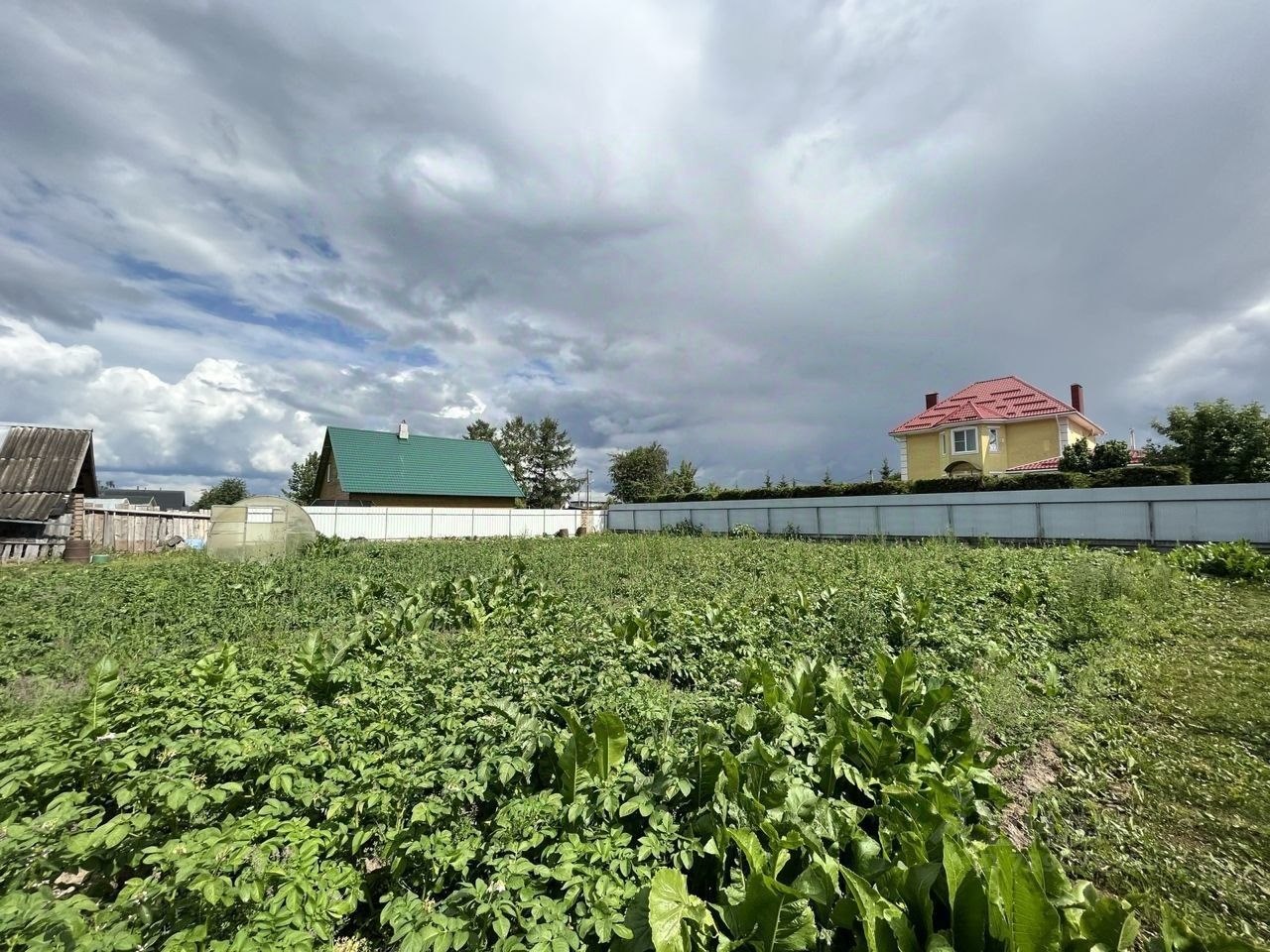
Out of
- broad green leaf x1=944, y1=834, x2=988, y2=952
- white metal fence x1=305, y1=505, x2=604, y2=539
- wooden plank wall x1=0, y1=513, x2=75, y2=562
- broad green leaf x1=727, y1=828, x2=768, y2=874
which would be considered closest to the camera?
broad green leaf x1=944, y1=834, x2=988, y2=952

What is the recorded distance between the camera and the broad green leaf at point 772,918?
1.78m

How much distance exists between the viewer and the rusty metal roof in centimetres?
1612

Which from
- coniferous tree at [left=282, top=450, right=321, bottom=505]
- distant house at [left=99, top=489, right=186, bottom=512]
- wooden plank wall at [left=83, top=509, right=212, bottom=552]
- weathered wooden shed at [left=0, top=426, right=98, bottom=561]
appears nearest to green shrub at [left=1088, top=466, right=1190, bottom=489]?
wooden plank wall at [left=83, top=509, right=212, bottom=552]

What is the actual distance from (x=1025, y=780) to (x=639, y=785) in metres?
2.79

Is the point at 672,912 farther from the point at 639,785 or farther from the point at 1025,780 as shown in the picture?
the point at 1025,780

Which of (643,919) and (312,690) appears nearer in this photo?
(643,919)

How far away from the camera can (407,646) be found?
17.5 feet

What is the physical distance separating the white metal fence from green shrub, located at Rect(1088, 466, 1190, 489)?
2285cm

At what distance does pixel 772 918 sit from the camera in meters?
1.81

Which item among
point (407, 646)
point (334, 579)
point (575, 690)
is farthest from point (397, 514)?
point (575, 690)

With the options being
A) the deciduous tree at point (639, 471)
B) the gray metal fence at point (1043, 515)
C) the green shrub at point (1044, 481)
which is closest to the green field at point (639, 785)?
the gray metal fence at point (1043, 515)

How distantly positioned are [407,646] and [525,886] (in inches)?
155

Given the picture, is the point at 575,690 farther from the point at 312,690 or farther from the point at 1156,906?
the point at 1156,906

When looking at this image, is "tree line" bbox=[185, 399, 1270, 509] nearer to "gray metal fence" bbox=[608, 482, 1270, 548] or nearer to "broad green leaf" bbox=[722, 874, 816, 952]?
"gray metal fence" bbox=[608, 482, 1270, 548]
